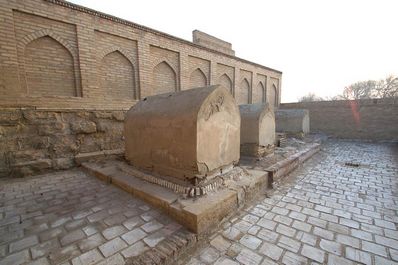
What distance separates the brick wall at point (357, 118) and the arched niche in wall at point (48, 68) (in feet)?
43.7

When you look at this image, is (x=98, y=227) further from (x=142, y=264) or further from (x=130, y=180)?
(x=130, y=180)

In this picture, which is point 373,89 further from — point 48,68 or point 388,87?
point 48,68

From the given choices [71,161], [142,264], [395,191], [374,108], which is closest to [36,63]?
[71,161]

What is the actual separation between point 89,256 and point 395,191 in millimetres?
5265

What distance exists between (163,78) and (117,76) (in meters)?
1.94

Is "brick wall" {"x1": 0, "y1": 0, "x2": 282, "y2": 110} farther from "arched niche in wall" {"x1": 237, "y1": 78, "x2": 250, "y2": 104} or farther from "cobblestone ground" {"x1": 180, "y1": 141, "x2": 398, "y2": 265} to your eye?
"cobblestone ground" {"x1": 180, "y1": 141, "x2": 398, "y2": 265}

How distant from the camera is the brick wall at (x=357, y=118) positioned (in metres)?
10.1

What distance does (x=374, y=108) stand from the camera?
10516mm

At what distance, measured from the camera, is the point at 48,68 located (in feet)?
16.4

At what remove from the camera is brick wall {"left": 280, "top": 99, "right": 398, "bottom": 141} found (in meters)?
10.1

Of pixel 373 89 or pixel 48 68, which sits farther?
pixel 373 89

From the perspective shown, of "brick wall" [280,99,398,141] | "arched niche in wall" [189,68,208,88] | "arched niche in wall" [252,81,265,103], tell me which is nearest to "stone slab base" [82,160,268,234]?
"arched niche in wall" [189,68,208,88]

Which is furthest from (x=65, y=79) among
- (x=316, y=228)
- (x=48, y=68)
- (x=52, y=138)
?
(x=316, y=228)

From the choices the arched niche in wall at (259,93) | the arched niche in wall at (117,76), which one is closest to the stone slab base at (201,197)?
the arched niche in wall at (117,76)
